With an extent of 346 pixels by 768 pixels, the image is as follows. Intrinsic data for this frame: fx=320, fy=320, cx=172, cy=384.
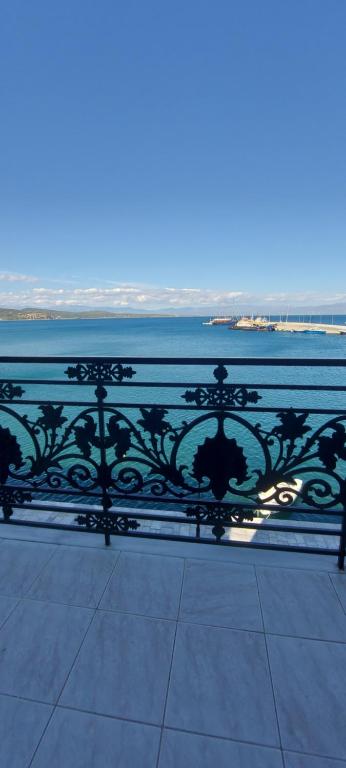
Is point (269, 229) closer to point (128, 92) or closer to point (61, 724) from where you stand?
point (128, 92)

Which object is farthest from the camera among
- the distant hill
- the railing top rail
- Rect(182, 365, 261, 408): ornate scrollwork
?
the distant hill

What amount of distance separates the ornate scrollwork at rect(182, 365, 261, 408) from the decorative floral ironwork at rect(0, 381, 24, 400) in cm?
98

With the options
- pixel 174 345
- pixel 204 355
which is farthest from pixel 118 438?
pixel 174 345

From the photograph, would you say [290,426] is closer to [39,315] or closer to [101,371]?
[101,371]

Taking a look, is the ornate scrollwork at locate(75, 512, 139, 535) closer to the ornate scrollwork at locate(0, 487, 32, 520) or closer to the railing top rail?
the ornate scrollwork at locate(0, 487, 32, 520)

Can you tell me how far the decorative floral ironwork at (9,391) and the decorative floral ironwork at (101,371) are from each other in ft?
1.20

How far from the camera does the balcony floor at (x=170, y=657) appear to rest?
979 millimetres

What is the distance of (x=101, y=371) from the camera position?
67.7 inches

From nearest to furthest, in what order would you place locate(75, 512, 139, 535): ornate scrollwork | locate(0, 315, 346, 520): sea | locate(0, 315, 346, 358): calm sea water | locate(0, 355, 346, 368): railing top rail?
locate(0, 355, 346, 368): railing top rail, locate(75, 512, 139, 535): ornate scrollwork, locate(0, 315, 346, 520): sea, locate(0, 315, 346, 358): calm sea water

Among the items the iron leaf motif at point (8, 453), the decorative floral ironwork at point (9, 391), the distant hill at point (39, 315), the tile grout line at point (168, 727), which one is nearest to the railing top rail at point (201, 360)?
the decorative floral ironwork at point (9, 391)

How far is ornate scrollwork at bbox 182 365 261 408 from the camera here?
1.63 meters

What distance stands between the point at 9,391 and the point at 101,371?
0.59m

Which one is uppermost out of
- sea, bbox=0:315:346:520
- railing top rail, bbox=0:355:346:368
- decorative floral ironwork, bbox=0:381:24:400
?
railing top rail, bbox=0:355:346:368

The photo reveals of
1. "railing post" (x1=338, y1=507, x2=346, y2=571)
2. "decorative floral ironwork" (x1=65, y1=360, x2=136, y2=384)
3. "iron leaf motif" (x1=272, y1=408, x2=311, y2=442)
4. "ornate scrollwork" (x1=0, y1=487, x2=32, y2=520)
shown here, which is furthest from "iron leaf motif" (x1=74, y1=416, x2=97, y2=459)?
"railing post" (x1=338, y1=507, x2=346, y2=571)
